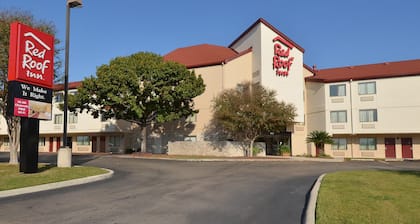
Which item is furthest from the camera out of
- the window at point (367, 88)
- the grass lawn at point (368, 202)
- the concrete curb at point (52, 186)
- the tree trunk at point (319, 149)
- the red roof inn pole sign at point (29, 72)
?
the tree trunk at point (319, 149)

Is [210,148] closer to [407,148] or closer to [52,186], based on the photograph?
[52,186]

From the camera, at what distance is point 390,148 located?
37188mm

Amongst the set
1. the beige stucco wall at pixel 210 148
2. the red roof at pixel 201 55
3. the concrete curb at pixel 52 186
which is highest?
the red roof at pixel 201 55

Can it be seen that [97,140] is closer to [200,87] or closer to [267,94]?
[200,87]

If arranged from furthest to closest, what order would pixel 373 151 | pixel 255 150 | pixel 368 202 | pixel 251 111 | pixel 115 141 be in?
pixel 115 141, pixel 373 151, pixel 255 150, pixel 251 111, pixel 368 202

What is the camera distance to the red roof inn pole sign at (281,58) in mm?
36406

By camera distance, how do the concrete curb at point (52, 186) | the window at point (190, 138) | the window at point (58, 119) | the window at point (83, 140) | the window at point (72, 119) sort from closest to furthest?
the concrete curb at point (52, 186) → the window at point (190, 138) → the window at point (72, 119) → the window at point (58, 119) → the window at point (83, 140)

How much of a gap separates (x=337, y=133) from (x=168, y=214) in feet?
109

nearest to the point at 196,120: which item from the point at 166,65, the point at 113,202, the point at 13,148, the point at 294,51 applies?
the point at 166,65

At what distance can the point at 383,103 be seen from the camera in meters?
36.2

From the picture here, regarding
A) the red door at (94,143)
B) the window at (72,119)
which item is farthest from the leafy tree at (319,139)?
the window at (72,119)

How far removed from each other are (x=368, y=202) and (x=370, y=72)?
3310cm

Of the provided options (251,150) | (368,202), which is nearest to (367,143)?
(251,150)

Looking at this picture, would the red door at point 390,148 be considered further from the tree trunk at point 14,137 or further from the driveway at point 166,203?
the tree trunk at point 14,137
